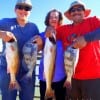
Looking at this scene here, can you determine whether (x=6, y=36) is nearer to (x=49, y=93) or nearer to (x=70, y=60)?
(x=70, y=60)

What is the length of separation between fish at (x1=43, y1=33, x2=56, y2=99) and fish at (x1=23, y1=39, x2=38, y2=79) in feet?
0.75

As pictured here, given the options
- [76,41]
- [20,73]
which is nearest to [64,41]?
[76,41]

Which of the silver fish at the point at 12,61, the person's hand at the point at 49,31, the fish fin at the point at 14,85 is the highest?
the person's hand at the point at 49,31

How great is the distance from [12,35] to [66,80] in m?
1.27

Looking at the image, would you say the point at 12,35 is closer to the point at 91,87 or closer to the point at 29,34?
the point at 29,34

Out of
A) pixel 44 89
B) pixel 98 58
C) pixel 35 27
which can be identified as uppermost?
pixel 35 27

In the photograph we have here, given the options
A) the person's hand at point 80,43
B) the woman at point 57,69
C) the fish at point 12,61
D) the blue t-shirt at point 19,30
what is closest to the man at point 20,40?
→ the blue t-shirt at point 19,30

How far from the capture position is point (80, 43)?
7543mm

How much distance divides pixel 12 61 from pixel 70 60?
1.05 metres

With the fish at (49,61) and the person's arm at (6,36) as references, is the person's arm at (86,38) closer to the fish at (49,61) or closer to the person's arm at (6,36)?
the fish at (49,61)

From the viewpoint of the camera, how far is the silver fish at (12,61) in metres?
7.53

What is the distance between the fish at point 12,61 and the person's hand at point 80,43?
1.07 metres

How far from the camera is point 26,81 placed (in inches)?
303

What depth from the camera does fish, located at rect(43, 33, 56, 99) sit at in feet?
25.1
